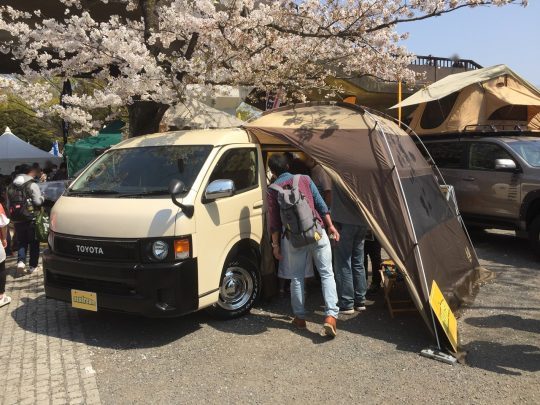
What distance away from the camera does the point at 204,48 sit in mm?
7941

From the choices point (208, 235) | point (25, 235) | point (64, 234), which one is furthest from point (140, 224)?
point (25, 235)

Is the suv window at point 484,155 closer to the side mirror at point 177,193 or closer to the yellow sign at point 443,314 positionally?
the yellow sign at point 443,314

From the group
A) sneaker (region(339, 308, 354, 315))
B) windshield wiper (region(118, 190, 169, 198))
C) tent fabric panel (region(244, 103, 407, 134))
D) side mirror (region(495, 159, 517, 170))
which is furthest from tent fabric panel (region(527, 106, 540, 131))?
windshield wiper (region(118, 190, 169, 198))

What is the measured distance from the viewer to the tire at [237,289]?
16.5ft

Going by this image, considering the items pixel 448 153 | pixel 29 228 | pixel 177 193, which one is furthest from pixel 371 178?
pixel 29 228

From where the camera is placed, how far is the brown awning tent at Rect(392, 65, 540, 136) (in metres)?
10.4

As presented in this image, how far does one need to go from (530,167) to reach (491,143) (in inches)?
35.4

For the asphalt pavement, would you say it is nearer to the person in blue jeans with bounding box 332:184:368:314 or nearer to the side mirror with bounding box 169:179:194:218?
the person in blue jeans with bounding box 332:184:368:314

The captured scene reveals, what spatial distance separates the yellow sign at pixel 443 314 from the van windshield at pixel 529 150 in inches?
168

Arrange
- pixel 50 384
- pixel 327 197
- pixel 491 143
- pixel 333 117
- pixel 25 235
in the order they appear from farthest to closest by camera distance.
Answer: pixel 491 143
pixel 25 235
pixel 327 197
pixel 333 117
pixel 50 384

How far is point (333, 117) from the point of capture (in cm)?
549

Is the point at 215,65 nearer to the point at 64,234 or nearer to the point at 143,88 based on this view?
the point at 143,88

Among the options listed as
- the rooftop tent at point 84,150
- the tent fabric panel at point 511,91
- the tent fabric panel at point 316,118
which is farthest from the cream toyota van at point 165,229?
the rooftop tent at point 84,150

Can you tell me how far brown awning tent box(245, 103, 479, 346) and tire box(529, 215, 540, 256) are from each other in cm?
214
